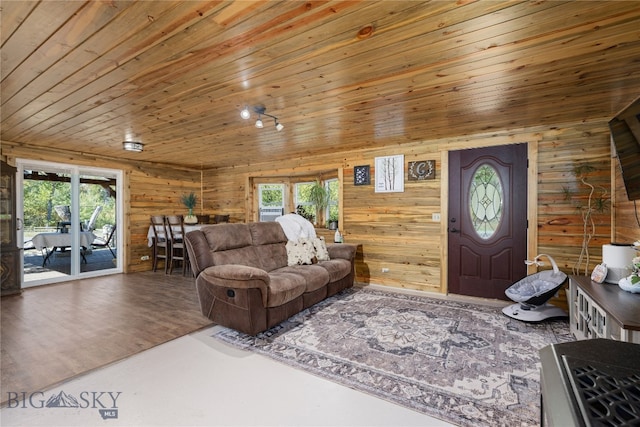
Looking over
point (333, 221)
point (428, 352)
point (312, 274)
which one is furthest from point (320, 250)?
point (428, 352)

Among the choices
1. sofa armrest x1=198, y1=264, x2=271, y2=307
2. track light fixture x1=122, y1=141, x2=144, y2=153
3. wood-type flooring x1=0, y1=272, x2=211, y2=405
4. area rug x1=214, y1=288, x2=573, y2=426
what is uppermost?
track light fixture x1=122, y1=141, x2=144, y2=153

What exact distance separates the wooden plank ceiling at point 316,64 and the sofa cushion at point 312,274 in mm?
1724

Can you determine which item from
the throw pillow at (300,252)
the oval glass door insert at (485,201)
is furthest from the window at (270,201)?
the oval glass door insert at (485,201)

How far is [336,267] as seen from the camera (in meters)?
3.89

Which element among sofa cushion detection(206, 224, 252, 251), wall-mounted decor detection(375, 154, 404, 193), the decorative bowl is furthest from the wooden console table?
sofa cushion detection(206, 224, 252, 251)

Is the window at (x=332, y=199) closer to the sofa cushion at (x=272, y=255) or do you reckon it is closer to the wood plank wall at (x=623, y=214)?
the sofa cushion at (x=272, y=255)

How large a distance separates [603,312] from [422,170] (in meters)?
2.65

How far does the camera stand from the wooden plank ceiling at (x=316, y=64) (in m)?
1.55

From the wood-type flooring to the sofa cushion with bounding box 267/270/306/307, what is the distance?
2.96ft

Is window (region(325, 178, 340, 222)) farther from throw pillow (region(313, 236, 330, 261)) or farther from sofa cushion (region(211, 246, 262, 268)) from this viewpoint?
sofa cushion (region(211, 246, 262, 268))

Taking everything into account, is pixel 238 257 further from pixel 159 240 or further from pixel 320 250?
pixel 159 240

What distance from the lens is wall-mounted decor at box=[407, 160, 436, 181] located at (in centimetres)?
426

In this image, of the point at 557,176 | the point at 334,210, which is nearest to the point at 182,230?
the point at 334,210

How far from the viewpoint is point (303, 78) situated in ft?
7.53
